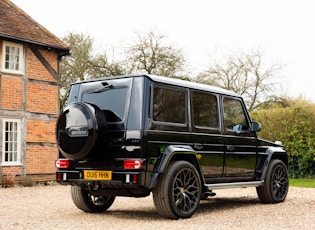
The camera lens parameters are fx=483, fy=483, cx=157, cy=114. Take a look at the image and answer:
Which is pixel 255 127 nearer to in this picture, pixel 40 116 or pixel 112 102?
pixel 112 102

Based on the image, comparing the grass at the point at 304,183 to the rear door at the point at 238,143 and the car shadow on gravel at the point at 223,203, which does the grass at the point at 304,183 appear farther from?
the rear door at the point at 238,143

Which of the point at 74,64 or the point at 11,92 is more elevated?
the point at 74,64

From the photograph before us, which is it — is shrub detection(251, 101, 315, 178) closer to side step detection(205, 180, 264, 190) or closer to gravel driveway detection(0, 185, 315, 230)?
gravel driveway detection(0, 185, 315, 230)

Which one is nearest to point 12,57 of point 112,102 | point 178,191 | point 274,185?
point 112,102

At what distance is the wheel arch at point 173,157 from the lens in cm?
660

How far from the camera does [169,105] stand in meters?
7.15

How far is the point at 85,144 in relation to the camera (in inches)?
259

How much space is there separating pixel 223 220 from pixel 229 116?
7.12 feet

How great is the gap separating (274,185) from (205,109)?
229cm

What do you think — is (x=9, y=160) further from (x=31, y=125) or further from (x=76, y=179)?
(x=76, y=179)

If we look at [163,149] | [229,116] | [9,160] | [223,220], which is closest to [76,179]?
[163,149]

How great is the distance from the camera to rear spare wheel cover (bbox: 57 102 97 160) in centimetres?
656

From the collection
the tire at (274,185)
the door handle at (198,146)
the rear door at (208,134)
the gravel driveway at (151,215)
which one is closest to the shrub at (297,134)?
the gravel driveway at (151,215)

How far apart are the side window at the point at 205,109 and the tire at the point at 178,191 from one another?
91 cm
